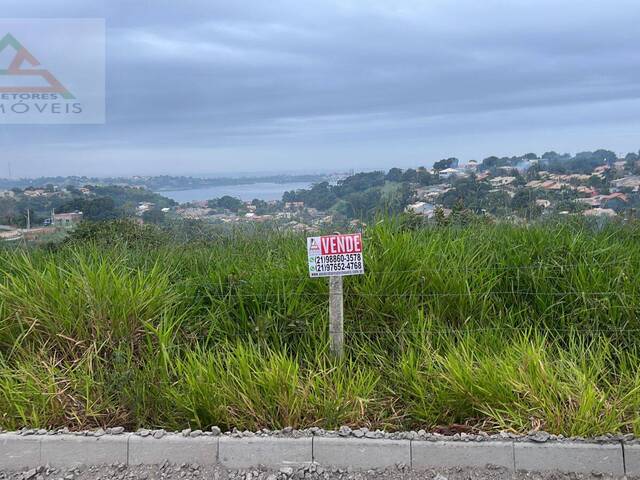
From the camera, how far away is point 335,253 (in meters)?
4.01

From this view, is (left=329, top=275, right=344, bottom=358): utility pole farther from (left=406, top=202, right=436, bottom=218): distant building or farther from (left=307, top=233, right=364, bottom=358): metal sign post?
(left=406, top=202, right=436, bottom=218): distant building

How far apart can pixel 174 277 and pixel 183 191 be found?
3.43 m

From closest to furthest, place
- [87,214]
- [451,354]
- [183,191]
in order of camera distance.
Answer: [451,354] < [87,214] < [183,191]

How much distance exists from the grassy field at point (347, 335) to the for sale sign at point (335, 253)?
44cm

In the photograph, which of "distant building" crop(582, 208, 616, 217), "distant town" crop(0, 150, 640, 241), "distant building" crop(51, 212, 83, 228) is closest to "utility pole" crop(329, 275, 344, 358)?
"distant town" crop(0, 150, 640, 241)

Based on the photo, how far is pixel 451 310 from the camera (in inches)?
172

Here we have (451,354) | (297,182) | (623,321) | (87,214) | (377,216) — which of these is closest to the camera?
(451,354)

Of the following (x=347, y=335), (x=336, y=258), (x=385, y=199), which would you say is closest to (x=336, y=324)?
(x=347, y=335)

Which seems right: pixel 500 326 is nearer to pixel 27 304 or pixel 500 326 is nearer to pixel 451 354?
pixel 451 354

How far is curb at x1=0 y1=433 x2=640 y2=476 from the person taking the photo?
3043 mm

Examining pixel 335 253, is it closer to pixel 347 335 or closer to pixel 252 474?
pixel 347 335

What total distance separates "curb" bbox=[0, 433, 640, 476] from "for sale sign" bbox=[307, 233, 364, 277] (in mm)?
1223

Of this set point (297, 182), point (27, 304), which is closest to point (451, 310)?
point (27, 304)

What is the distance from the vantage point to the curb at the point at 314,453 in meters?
3.04
